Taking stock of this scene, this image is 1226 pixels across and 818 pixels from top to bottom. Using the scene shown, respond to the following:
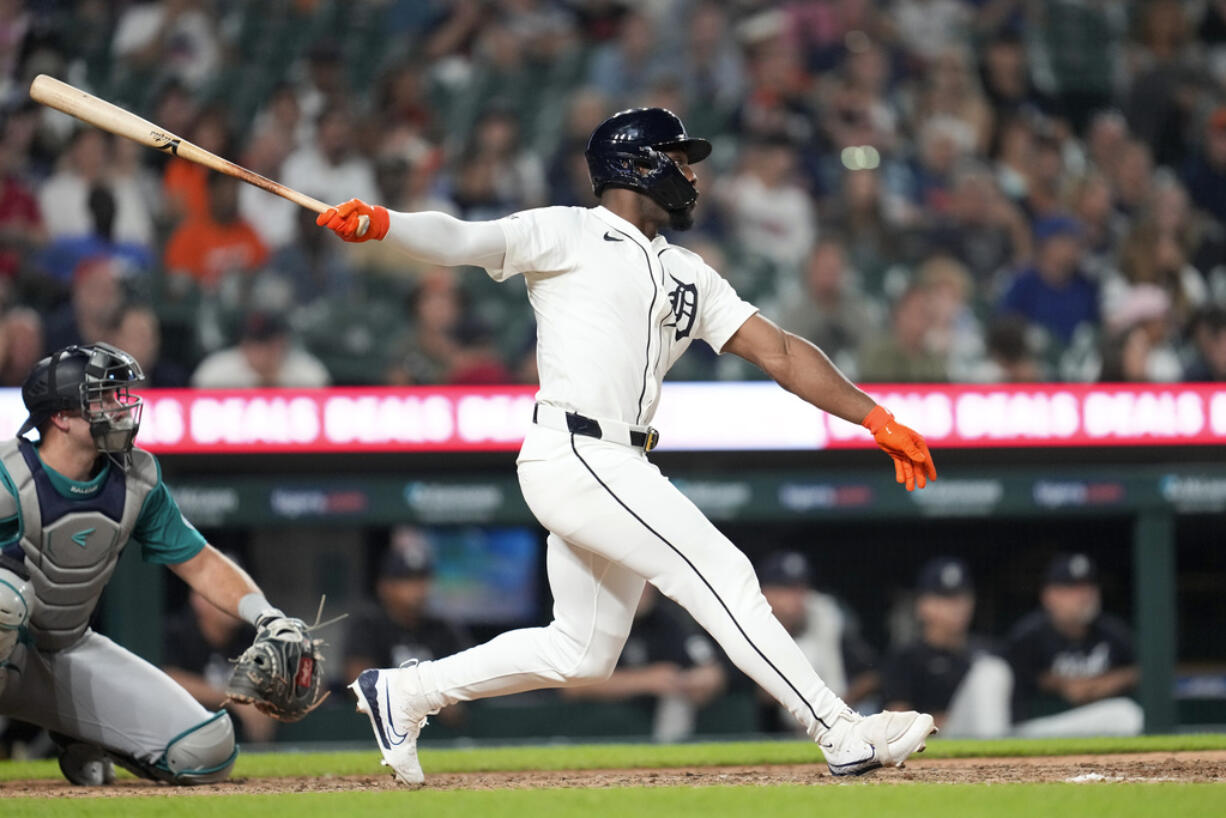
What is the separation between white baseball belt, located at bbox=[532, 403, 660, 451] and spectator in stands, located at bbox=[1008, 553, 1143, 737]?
3569mm

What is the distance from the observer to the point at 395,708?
3.85 meters

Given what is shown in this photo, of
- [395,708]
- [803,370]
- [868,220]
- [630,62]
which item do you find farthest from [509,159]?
[395,708]

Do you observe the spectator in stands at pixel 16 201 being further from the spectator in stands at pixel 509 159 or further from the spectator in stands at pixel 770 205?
the spectator in stands at pixel 770 205

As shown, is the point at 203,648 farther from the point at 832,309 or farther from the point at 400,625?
the point at 832,309

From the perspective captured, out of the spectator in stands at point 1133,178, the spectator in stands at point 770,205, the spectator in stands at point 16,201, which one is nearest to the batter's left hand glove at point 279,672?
the spectator in stands at point 16,201

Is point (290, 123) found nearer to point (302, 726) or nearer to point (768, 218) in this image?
point (768, 218)

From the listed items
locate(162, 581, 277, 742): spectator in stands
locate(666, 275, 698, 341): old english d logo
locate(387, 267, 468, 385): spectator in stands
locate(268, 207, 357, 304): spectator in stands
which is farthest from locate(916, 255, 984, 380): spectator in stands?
locate(666, 275, 698, 341): old english d logo

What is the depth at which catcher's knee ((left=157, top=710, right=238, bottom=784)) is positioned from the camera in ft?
14.1

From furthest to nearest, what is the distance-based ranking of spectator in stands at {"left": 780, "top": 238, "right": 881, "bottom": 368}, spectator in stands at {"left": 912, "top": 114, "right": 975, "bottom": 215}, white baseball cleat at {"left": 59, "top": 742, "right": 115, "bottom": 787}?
spectator in stands at {"left": 912, "top": 114, "right": 975, "bottom": 215}, spectator in stands at {"left": 780, "top": 238, "right": 881, "bottom": 368}, white baseball cleat at {"left": 59, "top": 742, "right": 115, "bottom": 787}

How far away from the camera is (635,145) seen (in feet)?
12.8

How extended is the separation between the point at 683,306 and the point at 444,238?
63 cm

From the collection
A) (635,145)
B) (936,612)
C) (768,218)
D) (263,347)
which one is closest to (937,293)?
(768,218)

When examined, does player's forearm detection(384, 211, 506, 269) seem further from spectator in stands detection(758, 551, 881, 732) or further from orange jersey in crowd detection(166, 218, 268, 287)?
orange jersey in crowd detection(166, 218, 268, 287)

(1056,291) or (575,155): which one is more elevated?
(575,155)
